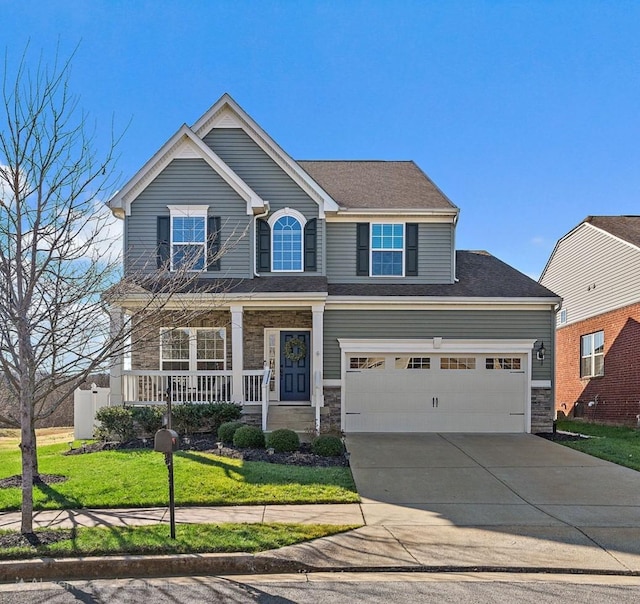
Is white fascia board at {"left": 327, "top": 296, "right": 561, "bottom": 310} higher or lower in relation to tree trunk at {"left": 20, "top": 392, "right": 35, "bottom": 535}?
higher

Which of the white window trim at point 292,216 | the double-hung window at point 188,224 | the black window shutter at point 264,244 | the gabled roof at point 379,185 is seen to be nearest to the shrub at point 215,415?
the double-hung window at point 188,224

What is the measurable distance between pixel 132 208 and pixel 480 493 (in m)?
11.6

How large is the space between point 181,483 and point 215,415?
436 centimetres

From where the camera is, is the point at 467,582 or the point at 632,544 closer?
the point at 467,582

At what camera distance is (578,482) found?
9.28m

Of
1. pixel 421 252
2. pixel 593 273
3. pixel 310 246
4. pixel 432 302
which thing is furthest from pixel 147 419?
pixel 593 273

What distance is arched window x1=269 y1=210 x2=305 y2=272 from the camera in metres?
15.7

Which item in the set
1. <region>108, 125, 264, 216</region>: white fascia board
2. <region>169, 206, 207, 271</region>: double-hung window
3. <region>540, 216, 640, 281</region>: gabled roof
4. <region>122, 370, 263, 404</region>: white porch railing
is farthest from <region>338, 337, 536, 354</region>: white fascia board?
<region>540, 216, 640, 281</region>: gabled roof

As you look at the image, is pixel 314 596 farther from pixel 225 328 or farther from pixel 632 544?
pixel 225 328

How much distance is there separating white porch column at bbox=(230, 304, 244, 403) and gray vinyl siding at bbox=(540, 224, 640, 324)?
11979mm

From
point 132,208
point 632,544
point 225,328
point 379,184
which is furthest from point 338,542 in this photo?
point 379,184

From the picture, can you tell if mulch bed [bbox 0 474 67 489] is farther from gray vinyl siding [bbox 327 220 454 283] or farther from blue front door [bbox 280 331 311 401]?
gray vinyl siding [bbox 327 220 454 283]

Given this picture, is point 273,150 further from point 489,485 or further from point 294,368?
point 489,485

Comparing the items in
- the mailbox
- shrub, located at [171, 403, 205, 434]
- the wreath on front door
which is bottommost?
shrub, located at [171, 403, 205, 434]
